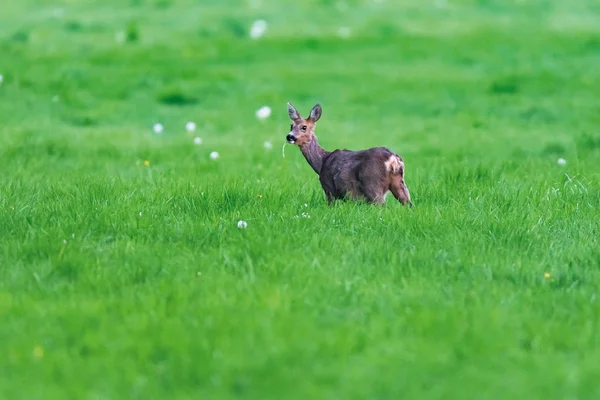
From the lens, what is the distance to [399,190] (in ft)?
23.4

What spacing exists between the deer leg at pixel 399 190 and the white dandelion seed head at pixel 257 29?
11.3 metres

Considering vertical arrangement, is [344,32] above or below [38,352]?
above

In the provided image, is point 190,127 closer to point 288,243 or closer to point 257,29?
point 288,243

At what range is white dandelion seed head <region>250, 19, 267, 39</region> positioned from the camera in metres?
18.1

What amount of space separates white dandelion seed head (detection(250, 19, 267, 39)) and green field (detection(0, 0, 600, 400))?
3.21 meters

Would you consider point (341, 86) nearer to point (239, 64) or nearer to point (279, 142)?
point (239, 64)

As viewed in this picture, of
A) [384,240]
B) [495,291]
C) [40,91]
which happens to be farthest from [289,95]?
[495,291]

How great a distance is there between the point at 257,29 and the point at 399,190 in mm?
11668

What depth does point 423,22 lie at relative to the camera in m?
19.9

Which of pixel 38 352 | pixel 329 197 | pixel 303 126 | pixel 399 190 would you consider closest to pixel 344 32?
pixel 303 126

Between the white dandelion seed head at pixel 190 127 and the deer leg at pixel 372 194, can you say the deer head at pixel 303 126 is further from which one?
the white dandelion seed head at pixel 190 127

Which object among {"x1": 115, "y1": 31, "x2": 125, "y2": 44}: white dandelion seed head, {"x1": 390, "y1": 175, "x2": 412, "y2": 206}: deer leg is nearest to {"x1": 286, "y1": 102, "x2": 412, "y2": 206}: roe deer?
{"x1": 390, "y1": 175, "x2": 412, "y2": 206}: deer leg

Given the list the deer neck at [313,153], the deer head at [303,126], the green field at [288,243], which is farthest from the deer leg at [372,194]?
the deer head at [303,126]

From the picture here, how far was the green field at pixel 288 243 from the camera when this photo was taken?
168 inches
